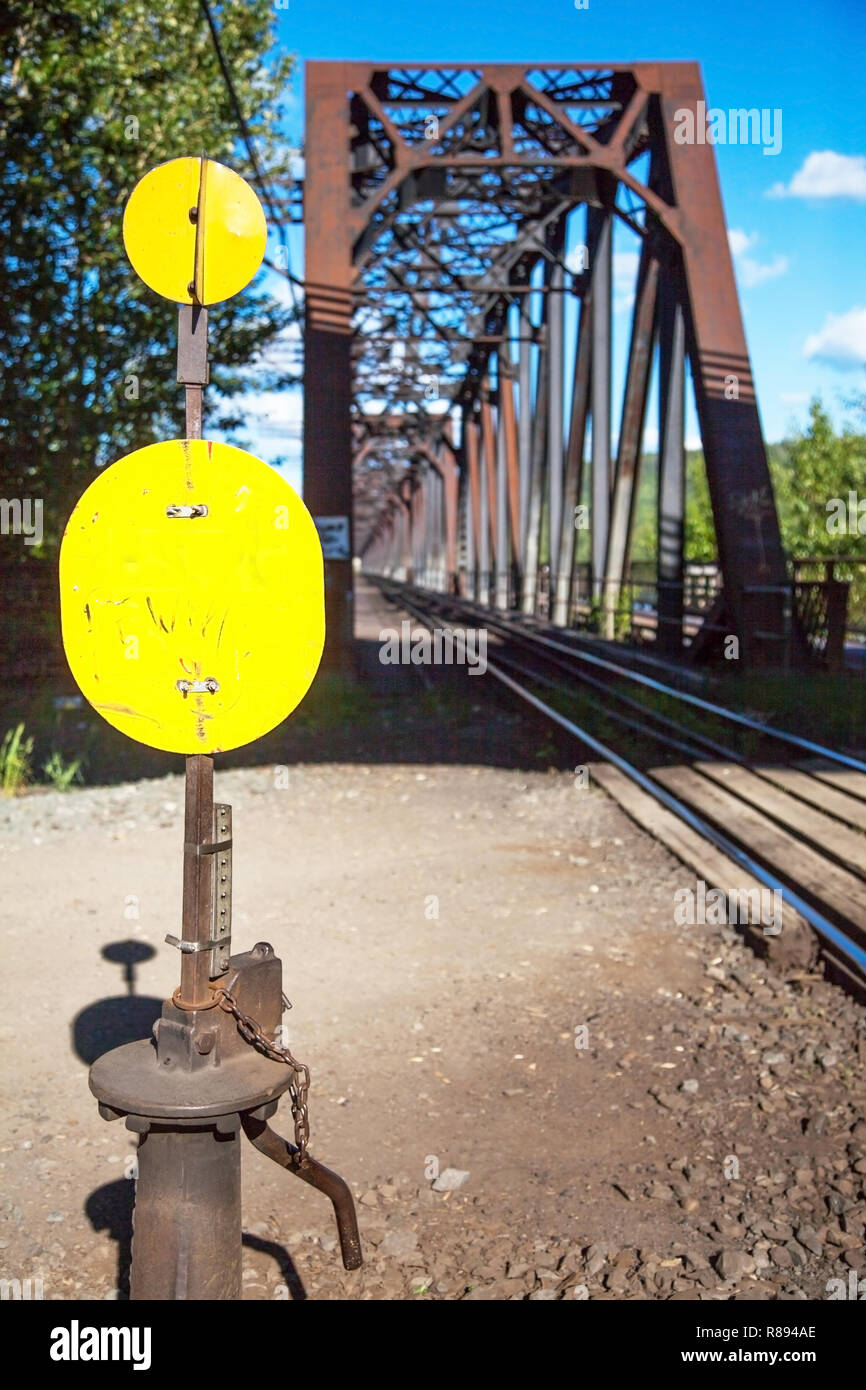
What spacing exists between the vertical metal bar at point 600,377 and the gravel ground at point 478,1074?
13324 millimetres

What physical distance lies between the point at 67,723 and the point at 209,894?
11.3 metres

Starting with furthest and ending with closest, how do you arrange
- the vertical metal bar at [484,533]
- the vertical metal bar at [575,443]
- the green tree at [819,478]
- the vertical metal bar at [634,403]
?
1. the green tree at [819,478]
2. the vertical metal bar at [484,533]
3. the vertical metal bar at [575,443]
4. the vertical metal bar at [634,403]

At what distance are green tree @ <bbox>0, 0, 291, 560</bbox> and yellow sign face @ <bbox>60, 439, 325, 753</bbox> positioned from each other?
14.1 m

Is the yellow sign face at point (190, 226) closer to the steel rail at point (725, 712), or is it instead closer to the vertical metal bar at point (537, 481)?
the steel rail at point (725, 712)

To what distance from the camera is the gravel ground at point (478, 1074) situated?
9.93 ft

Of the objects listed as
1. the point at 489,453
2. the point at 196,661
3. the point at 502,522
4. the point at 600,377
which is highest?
the point at 489,453

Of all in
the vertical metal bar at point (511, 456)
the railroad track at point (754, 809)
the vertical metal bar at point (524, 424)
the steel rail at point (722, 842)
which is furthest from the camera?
the vertical metal bar at point (511, 456)

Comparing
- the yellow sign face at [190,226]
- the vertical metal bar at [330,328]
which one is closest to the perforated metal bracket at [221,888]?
the yellow sign face at [190,226]

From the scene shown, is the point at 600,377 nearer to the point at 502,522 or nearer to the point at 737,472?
the point at 737,472

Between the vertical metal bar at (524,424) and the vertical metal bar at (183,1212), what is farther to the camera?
the vertical metal bar at (524,424)

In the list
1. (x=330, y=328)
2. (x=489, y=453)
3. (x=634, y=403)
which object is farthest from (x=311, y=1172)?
(x=489, y=453)

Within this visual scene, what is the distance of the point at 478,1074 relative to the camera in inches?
162

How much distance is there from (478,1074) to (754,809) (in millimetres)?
3836

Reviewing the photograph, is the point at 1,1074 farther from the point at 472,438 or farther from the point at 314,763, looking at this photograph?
the point at 472,438
